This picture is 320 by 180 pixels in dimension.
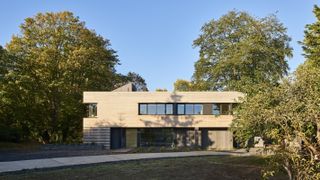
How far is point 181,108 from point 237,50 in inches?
455

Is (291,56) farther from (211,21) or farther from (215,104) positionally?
(215,104)

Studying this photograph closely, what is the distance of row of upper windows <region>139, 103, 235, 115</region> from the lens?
141 ft

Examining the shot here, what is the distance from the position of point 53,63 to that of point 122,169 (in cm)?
2923

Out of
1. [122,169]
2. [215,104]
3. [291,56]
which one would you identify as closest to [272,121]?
[122,169]

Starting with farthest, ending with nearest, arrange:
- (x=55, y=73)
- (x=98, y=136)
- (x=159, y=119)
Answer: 1. (x=55, y=73)
2. (x=159, y=119)
3. (x=98, y=136)

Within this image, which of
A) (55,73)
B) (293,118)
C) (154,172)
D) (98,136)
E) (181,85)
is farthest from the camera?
(181,85)

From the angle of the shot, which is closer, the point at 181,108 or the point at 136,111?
the point at 136,111

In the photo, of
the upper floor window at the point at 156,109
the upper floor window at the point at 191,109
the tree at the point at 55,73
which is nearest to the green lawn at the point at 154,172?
the upper floor window at the point at 191,109

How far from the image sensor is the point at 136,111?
4284 cm

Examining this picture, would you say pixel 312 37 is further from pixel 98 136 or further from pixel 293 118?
pixel 293 118

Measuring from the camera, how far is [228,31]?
53.8 m

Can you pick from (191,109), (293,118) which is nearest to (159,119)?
(191,109)

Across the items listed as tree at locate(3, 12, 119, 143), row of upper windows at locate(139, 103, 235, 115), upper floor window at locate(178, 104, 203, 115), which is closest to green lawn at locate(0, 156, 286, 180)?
row of upper windows at locate(139, 103, 235, 115)

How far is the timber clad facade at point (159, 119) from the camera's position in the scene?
42562 millimetres
